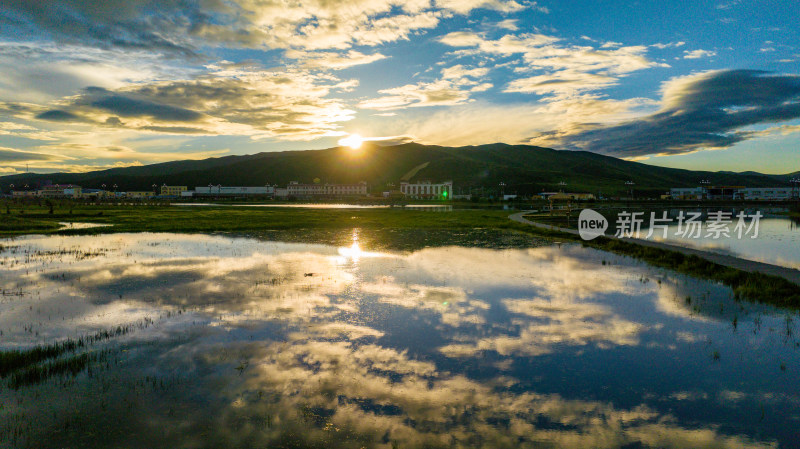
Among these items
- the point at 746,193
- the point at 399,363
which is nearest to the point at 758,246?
the point at 399,363

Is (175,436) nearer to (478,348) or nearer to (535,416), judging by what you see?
(535,416)

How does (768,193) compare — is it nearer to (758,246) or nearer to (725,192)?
(725,192)

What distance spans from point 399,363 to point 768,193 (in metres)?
223

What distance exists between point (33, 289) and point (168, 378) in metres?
13.1

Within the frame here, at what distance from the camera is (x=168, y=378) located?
9109mm

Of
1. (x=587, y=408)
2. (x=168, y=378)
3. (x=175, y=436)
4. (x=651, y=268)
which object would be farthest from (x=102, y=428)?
(x=651, y=268)

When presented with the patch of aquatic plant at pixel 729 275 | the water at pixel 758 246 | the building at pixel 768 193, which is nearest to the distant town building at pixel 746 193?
the building at pixel 768 193

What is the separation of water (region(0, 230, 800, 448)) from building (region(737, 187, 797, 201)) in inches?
8017

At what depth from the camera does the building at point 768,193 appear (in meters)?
168

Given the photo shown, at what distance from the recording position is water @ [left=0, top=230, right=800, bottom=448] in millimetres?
7141

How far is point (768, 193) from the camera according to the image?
173 m

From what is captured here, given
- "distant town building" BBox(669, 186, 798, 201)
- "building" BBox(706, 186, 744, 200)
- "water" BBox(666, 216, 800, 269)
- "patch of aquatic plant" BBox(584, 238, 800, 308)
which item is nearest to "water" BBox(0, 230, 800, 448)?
"patch of aquatic plant" BBox(584, 238, 800, 308)

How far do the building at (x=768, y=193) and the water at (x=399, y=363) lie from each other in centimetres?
20363

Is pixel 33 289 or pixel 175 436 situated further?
pixel 33 289
